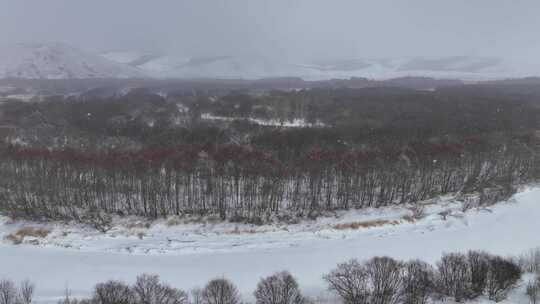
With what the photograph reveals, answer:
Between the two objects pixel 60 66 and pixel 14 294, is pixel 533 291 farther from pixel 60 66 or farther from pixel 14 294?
pixel 60 66

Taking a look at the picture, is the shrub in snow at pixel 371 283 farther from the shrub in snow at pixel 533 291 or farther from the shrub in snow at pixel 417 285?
the shrub in snow at pixel 533 291

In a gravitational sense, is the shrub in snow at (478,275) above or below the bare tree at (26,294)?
above

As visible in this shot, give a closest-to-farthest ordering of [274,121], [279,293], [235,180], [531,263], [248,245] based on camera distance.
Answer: [279,293] → [531,263] → [248,245] → [235,180] → [274,121]

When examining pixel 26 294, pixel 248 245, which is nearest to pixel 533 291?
pixel 248 245

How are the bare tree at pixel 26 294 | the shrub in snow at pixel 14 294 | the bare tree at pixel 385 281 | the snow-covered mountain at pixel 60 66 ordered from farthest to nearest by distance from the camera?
1. the snow-covered mountain at pixel 60 66
2. the bare tree at pixel 26 294
3. the shrub in snow at pixel 14 294
4. the bare tree at pixel 385 281

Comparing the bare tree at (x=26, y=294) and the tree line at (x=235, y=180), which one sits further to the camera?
the tree line at (x=235, y=180)

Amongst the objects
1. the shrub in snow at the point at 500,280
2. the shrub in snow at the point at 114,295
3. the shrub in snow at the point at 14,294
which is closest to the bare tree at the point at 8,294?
the shrub in snow at the point at 14,294
